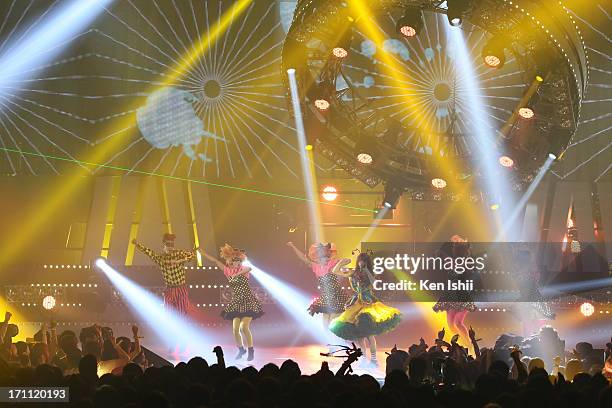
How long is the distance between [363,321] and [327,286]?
1148 millimetres

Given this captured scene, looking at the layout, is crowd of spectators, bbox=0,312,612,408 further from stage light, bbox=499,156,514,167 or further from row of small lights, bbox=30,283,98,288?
row of small lights, bbox=30,283,98,288

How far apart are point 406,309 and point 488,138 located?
340cm

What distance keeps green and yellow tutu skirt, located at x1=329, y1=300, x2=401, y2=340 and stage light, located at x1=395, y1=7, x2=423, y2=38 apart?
4.08 m

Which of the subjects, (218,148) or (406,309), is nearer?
(406,309)

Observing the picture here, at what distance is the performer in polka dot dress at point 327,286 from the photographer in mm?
10930

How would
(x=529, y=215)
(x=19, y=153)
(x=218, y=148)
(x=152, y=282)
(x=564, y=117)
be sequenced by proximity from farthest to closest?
(x=529, y=215) → (x=218, y=148) → (x=19, y=153) → (x=152, y=282) → (x=564, y=117)

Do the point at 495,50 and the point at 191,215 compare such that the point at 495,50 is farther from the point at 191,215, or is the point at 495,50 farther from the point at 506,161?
the point at 191,215

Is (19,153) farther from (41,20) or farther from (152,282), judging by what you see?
(152,282)

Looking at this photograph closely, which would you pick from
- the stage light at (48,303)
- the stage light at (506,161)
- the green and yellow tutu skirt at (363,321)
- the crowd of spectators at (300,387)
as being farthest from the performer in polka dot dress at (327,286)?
the crowd of spectators at (300,387)

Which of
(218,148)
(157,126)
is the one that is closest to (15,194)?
(157,126)

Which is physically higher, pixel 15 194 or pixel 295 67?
pixel 295 67

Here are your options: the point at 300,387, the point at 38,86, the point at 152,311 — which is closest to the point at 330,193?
the point at 152,311

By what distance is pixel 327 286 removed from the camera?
434 inches

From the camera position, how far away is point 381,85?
50.7 ft
